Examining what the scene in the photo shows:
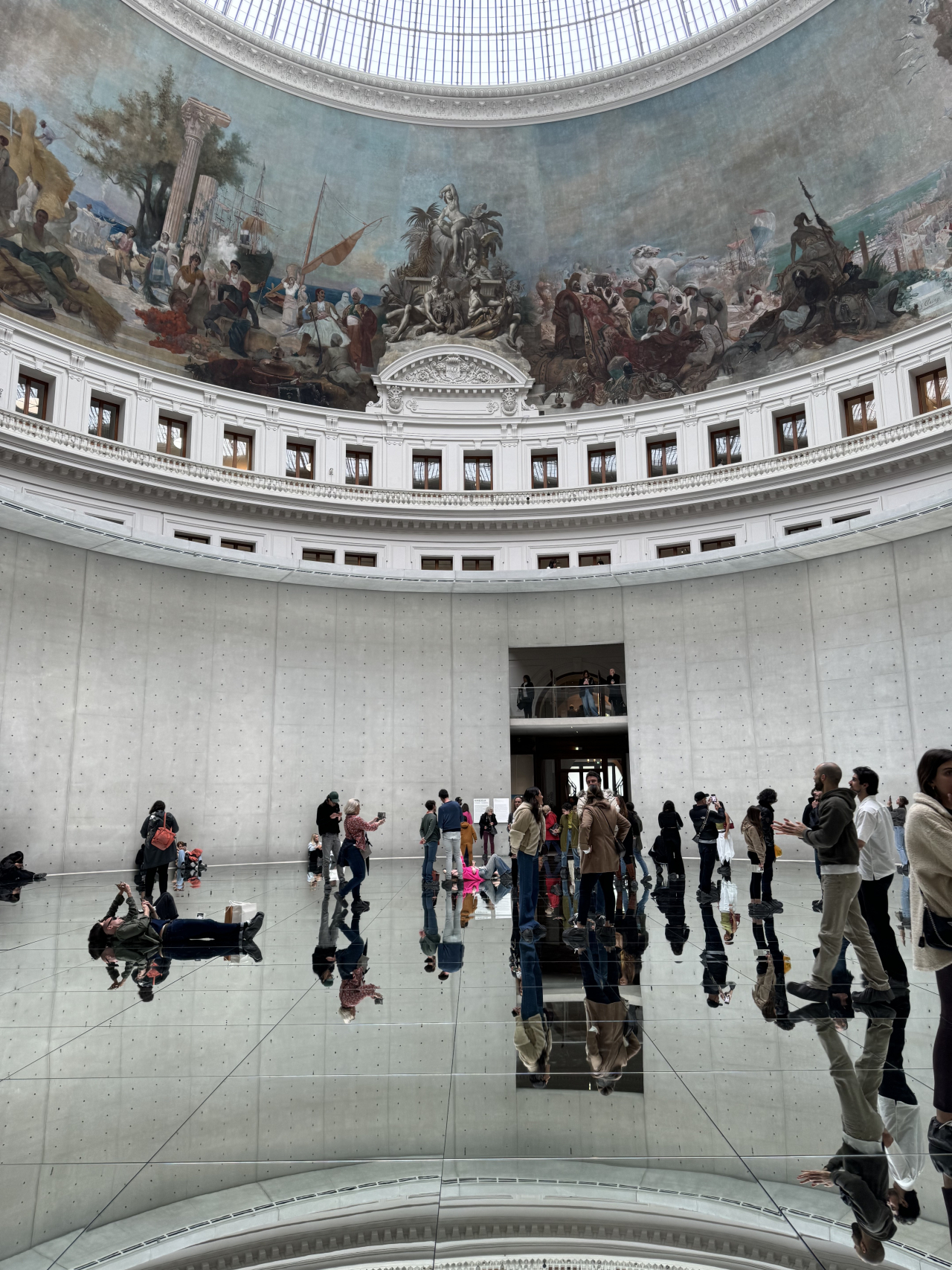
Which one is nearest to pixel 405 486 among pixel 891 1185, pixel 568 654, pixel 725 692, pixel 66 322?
pixel 568 654

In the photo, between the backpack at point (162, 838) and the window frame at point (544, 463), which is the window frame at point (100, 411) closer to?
the window frame at point (544, 463)

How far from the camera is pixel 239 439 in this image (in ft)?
99.1

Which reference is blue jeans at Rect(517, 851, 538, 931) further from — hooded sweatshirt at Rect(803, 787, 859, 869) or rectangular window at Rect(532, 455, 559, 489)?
rectangular window at Rect(532, 455, 559, 489)

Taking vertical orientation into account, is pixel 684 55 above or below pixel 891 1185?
above

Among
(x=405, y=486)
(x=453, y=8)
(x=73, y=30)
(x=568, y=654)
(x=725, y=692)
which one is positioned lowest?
(x=725, y=692)

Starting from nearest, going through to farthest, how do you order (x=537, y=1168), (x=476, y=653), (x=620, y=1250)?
(x=620, y=1250)
(x=537, y=1168)
(x=476, y=653)

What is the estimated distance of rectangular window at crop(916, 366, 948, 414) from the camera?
2572 centimetres

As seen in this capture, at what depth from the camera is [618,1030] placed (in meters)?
5.66

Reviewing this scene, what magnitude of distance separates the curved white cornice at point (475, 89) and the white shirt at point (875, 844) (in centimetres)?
2976

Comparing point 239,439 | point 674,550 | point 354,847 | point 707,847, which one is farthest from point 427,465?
point 354,847

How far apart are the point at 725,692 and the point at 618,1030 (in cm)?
1835

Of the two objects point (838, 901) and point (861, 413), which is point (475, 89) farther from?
point (838, 901)

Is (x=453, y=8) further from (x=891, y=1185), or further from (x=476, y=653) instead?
(x=891, y=1185)

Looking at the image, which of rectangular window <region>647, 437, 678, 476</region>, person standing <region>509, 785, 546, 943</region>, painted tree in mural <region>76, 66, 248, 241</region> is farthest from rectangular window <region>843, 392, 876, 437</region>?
painted tree in mural <region>76, 66, 248, 241</region>
